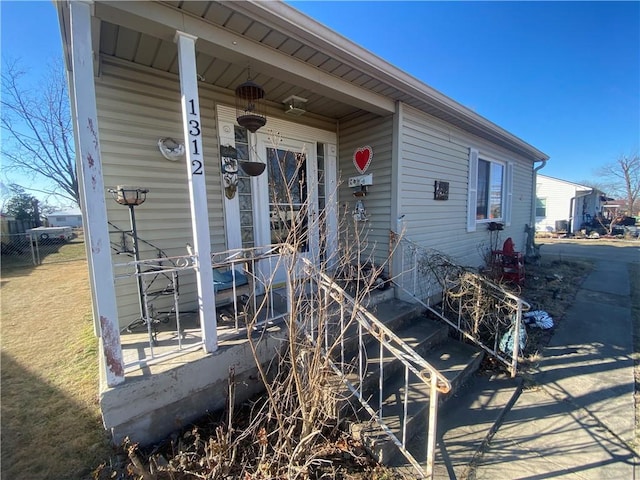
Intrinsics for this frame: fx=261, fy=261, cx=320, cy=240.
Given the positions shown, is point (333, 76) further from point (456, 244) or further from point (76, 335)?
point (76, 335)

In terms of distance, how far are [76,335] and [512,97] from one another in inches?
671

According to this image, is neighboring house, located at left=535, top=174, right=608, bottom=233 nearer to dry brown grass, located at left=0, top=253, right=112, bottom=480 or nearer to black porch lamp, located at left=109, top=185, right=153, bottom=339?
black porch lamp, located at left=109, top=185, right=153, bottom=339

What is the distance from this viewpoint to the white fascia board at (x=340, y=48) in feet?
6.84

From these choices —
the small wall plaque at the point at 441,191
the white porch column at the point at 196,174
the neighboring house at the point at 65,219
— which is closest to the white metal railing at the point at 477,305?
the small wall plaque at the point at 441,191

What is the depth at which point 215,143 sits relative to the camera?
3264mm

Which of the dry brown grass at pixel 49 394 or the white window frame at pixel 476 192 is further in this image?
the white window frame at pixel 476 192

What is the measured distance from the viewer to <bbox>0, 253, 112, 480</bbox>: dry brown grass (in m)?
1.83

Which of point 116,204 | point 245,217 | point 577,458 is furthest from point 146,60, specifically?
point 577,458

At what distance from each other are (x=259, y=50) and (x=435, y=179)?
336 cm

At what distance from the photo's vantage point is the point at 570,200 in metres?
18.3

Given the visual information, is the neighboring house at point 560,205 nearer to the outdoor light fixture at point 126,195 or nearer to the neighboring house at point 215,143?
the neighboring house at point 215,143

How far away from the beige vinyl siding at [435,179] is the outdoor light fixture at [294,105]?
1.43m

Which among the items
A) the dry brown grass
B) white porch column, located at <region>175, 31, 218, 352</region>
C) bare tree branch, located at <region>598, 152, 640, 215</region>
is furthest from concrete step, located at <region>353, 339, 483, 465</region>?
bare tree branch, located at <region>598, 152, 640, 215</region>

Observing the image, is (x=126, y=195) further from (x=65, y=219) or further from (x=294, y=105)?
(x=65, y=219)
